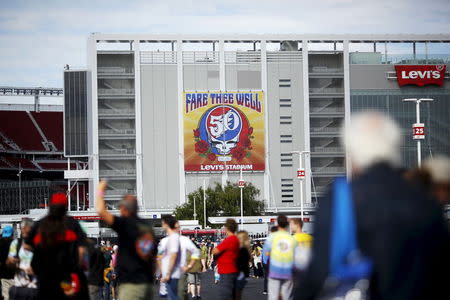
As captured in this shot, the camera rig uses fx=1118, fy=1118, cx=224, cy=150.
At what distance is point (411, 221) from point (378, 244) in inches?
6.0

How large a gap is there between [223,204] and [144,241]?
114 m

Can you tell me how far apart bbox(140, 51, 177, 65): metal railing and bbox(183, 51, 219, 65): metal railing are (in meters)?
1.53

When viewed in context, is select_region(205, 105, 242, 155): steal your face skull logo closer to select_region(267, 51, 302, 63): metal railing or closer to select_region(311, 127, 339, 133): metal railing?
select_region(267, 51, 302, 63): metal railing

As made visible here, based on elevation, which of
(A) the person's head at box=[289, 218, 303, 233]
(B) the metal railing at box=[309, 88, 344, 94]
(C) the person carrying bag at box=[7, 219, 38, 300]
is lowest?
(C) the person carrying bag at box=[7, 219, 38, 300]

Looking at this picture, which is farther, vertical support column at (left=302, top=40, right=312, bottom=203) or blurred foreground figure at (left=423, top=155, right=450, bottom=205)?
vertical support column at (left=302, top=40, right=312, bottom=203)

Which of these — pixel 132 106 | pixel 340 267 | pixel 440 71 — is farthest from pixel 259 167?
pixel 340 267

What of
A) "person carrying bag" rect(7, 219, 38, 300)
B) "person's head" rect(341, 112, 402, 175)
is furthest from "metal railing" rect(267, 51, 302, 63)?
"person's head" rect(341, 112, 402, 175)

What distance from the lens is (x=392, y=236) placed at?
4164 millimetres

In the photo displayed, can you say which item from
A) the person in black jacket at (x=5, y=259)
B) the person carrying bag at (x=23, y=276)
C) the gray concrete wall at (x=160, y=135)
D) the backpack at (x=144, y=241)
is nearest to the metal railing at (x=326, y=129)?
the gray concrete wall at (x=160, y=135)

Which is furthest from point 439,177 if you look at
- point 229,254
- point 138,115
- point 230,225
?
point 138,115

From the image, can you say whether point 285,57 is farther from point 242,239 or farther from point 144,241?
point 144,241

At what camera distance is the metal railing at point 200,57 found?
Answer: 14212 centimetres

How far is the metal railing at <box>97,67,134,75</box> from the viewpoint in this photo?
140 meters

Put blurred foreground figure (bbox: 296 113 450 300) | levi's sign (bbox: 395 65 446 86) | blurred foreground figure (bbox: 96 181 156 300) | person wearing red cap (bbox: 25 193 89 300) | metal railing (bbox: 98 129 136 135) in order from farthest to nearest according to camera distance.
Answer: levi's sign (bbox: 395 65 446 86) → metal railing (bbox: 98 129 136 135) → blurred foreground figure (bbox: 96 181 156 300) → person wearing red cap (bbox: 25 193 89 300) → blurred foreground figure (bbox: 296 113 450 300)
